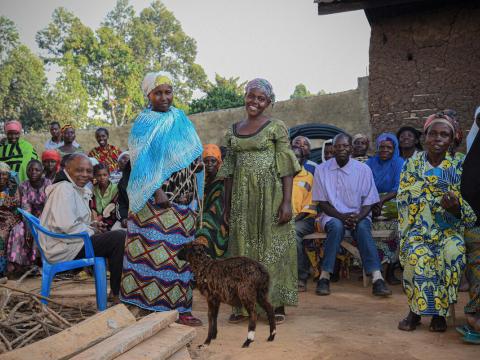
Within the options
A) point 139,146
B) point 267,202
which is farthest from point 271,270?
point 139,146

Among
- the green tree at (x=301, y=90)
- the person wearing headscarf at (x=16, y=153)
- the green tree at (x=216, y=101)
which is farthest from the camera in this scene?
the green tree at (x=301, y=90)

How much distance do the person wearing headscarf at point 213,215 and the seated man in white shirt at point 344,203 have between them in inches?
48.0

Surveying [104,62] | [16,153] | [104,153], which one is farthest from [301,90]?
[16,153]

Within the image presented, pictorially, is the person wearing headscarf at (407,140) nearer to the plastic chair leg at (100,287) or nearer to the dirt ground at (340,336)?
the dirt ground at (340,336)

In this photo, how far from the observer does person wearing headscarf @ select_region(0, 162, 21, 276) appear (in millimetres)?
7652

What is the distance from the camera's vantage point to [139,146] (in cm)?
450

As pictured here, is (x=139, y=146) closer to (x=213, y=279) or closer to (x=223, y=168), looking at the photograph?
(x=223, y=168)

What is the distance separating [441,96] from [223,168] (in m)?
4.16

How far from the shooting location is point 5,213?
25.7 feet

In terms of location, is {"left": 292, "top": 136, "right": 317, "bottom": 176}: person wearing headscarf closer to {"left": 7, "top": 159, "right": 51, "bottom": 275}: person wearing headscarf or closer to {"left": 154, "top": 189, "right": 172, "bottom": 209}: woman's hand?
{"left": 154, "top": 189, "right": 172, "bottom": 209}: woman's hand

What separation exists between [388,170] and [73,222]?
164 inches

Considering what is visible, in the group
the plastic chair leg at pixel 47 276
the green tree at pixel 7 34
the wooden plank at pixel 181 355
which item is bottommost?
the wooden plank at pixel 181 355

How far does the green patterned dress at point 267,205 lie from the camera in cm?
478

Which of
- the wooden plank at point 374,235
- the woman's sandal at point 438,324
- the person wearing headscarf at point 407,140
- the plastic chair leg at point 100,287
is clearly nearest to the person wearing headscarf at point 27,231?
the plastic chair leg at point 100,287
